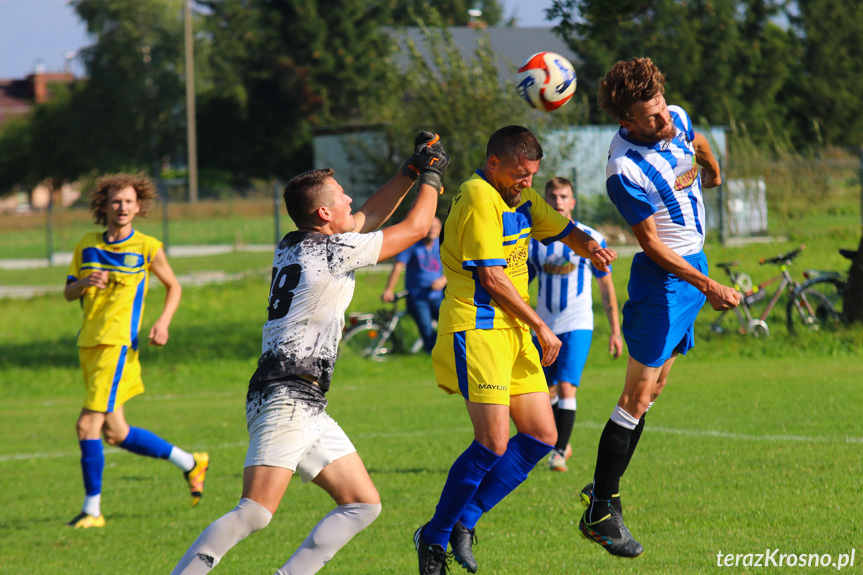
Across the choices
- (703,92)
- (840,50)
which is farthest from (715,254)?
(840,50)

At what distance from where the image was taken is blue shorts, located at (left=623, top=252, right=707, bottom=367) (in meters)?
4.91

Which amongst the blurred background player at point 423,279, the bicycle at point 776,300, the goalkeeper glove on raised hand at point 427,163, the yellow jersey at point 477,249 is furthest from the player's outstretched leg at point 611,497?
the bicycle at point 776,300

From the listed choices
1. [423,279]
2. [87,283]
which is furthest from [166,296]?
[423,279]

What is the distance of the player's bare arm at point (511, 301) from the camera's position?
4820mm

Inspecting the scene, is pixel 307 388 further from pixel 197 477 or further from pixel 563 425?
pixel 563 425

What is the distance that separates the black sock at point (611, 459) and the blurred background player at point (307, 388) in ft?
4.66

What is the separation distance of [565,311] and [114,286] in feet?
12.0

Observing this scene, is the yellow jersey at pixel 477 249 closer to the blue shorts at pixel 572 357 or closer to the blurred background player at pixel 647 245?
the blurred background player at pixel 647 245

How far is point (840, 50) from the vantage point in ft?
166

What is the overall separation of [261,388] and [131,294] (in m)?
3.46

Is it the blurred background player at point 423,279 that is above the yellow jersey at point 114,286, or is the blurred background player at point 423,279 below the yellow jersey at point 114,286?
below

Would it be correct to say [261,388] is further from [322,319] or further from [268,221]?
[268,221]

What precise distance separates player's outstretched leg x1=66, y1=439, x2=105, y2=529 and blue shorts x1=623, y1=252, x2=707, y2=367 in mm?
4112

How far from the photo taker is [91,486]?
264 inches
